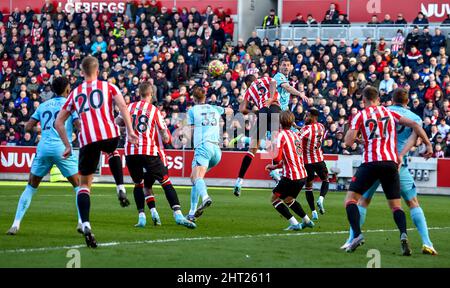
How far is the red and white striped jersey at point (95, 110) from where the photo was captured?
1216cm

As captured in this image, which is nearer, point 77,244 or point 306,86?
point 77,244

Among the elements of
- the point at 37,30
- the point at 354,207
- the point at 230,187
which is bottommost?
the point at 230,187

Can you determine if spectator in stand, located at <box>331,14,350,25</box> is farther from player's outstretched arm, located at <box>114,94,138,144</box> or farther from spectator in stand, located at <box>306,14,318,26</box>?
player's outstretched arm, located at <box>114,94,138,144</box>

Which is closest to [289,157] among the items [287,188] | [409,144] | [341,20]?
[287,188]

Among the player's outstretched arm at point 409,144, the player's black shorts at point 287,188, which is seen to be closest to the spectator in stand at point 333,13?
the player's black shorts at point 287,188

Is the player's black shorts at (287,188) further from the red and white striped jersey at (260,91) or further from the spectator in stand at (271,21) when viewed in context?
the spectator in stand at (271,21)

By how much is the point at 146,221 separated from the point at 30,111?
20.4 meters

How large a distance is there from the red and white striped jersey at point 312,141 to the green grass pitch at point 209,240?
118 centimetres

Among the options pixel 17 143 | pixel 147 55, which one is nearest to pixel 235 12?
pixel 147 55

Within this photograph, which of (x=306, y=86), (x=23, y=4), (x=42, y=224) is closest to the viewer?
(x=42, y=224)

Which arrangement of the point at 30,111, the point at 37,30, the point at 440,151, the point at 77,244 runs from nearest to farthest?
the point at 77,244 < the point at 440,151 < the point at 30,111 < the point at 37,30

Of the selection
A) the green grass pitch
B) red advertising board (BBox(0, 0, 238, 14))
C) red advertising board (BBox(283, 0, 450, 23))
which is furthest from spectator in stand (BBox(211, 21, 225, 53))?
the green grass pitch

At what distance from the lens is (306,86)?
1270 inches

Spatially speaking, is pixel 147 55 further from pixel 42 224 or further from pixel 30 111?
pixel 42 224
